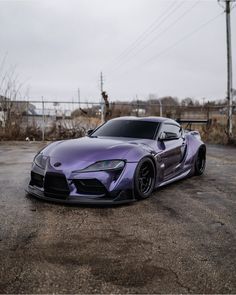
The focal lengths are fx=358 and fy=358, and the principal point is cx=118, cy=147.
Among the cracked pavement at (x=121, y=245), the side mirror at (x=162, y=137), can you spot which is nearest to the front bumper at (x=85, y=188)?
the cracked pavement at (x=121, y=245)

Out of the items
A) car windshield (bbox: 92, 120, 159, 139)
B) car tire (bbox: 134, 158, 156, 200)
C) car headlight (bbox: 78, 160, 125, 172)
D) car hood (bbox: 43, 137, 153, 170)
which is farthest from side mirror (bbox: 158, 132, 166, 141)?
car headlight (bbox: 78, 160, 125, 172)

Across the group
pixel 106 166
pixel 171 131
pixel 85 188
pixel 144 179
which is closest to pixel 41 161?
pixel 85 188

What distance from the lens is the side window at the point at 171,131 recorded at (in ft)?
20.3

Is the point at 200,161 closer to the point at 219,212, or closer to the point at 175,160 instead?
the point at 175,160

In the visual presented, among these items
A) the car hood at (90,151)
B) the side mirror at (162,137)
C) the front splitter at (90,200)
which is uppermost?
the side mirror at (162,137)

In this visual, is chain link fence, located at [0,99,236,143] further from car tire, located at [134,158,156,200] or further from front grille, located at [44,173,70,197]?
front grille, located at [44,173,70,197]

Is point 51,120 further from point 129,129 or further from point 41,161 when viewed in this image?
point 41,161

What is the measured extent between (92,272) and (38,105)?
568 inches

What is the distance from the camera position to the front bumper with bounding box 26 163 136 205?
179 inches

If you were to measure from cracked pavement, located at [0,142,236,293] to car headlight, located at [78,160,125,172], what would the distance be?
1.71 ft

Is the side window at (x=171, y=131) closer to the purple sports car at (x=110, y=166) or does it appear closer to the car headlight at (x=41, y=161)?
the purple sports car at (x=110, y=166)

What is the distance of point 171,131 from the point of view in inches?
254

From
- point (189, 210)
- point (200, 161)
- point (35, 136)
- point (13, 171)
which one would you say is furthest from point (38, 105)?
point (189, 210)

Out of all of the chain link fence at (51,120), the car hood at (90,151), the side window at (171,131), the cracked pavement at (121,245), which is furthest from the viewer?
the chain link fence at (51,120)
